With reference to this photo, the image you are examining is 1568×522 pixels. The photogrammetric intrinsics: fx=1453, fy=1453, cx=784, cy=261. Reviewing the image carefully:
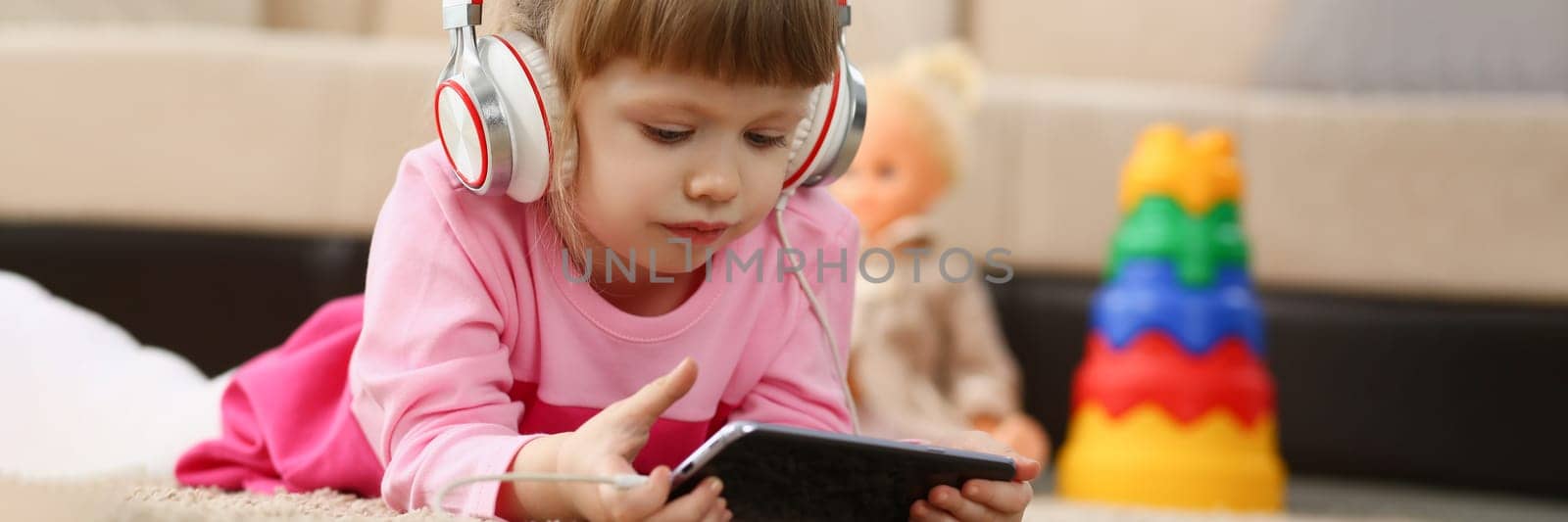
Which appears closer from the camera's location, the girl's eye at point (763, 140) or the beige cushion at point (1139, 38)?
the girl's eye at point (763, 140)

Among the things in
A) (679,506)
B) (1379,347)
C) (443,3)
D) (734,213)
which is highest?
(443,3)

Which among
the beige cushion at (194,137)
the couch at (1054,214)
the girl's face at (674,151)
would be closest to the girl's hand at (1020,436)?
the couch at (1054,214)

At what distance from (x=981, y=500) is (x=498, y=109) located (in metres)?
0.31

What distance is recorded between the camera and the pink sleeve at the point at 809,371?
914 mm

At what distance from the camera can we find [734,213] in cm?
77

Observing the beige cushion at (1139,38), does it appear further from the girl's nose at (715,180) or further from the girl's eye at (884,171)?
the girl's nose at (715,180)

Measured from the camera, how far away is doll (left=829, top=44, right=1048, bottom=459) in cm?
175

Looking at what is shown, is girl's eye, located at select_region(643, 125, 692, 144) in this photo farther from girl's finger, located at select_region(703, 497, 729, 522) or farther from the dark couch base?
the dark couch base

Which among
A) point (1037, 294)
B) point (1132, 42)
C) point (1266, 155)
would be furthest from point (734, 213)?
point (1132, 42)

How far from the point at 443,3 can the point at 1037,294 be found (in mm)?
1310

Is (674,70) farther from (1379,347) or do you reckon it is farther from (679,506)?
(1379,347)

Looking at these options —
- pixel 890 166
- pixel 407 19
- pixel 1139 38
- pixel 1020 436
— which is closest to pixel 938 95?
pixel 890 166

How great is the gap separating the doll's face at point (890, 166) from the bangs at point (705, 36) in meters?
1.03

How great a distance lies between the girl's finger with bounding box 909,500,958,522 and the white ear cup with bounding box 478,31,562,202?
253 mm
